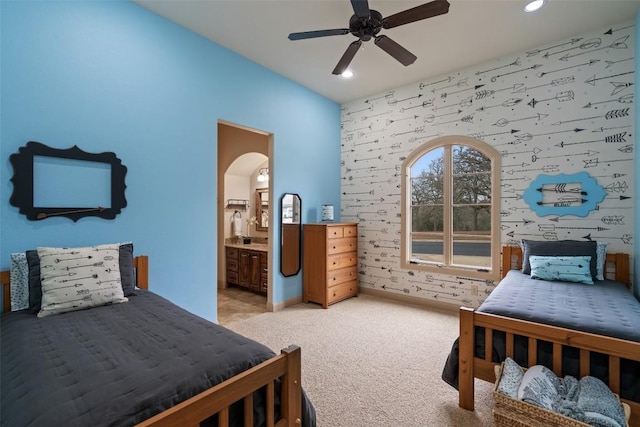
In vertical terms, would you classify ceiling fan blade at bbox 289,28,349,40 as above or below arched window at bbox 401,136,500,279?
above

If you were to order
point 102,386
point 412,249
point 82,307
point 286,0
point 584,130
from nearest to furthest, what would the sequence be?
point 102,386 → point 82,307 → point 286,0 → point 584,130 → point 412,249

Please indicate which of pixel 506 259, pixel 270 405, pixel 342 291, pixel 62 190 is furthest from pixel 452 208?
pixel 62 190

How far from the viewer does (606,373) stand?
1.55m

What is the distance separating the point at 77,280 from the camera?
6.08 ft

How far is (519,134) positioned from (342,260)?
267 centimetres

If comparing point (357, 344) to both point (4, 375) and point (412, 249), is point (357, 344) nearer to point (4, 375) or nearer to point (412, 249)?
point (412, 249)

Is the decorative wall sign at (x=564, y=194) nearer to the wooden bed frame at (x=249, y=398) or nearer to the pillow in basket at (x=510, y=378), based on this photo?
the pillow in basket at (x=510, y=378)

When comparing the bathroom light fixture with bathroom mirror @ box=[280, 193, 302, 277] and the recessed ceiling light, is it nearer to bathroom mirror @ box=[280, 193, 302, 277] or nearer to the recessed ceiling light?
bathroom mirror @ box=[280, 193, 302, 277]

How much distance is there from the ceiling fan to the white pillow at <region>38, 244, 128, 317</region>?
7.34ft

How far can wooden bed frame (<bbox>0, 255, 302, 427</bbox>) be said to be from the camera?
905mm

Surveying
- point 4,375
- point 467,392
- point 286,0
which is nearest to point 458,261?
point 467,392

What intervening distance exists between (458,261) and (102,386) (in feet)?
12.8

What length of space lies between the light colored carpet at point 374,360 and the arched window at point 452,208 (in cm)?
73

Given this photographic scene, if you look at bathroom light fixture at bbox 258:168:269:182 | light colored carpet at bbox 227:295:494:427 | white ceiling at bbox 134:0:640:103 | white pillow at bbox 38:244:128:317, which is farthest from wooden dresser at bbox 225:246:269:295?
white ceiling at bbox 134:0:640:103
